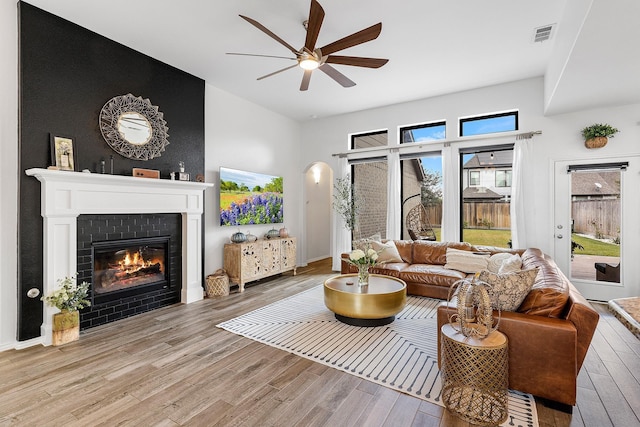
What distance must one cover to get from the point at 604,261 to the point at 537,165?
1669 millimetres

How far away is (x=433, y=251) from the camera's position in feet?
16.7

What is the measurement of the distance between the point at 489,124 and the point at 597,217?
2.11 metres

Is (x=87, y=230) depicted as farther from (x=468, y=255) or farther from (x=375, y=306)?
(x=468, y=255)

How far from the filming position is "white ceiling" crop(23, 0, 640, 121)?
2979mm

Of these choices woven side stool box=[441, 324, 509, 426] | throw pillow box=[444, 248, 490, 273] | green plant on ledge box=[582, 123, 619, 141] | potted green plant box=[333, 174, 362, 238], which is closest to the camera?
woven side stool box=[441, 324, 509, 426]

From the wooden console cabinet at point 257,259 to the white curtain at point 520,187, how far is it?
12.7ft

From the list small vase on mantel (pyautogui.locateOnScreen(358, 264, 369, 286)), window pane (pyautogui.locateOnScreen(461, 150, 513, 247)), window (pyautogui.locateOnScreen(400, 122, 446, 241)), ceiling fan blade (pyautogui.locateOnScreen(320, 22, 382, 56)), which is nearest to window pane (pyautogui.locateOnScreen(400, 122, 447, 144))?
window (pyautogui.locateOnScreen(400, 122, 446, 241))

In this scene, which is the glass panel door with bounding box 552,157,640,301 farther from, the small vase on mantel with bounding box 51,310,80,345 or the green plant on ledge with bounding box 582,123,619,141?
the small vase on mantel with bounding box 51,310,80,345

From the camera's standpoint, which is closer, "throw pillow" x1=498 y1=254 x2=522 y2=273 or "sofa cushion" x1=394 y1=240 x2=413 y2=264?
"throw pillow" x1=498 y1=254 x2=522 y2=273

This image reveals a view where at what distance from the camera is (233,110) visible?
215 inches

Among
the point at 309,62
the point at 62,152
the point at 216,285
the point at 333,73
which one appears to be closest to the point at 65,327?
the point at 62,152

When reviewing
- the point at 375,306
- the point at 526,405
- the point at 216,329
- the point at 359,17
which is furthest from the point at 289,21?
the point at 526,405

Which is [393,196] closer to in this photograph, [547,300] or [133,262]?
[547,300]

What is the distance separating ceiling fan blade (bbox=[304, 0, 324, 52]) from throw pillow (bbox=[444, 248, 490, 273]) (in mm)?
3578
